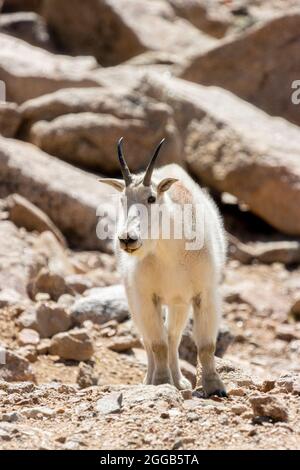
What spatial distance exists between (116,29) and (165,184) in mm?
17020

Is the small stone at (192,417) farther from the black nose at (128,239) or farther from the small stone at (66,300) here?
the small stone at (66,300)

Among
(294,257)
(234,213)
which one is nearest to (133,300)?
(294,257)

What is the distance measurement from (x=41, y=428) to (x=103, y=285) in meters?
6.44

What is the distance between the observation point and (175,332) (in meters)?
8.54

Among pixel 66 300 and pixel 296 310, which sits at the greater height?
pixel 66 300

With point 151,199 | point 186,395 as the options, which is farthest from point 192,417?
point 151,199

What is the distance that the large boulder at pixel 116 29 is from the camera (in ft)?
77.2

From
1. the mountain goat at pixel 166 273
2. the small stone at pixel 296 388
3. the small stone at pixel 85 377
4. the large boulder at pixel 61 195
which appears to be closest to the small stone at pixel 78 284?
the large boulder at pixel 61 195

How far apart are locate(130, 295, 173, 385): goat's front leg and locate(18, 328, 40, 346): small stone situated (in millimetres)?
2232

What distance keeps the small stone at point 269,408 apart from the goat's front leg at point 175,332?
2200 millimetres

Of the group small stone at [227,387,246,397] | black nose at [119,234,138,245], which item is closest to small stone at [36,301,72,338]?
small stone at [227,387,246,397]

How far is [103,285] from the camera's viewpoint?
12.4 metres

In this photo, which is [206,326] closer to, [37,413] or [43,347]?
[37,413]

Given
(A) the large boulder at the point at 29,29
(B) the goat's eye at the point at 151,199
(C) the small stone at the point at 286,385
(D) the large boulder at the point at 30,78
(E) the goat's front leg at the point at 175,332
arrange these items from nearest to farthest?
1. (C) the small stone at the point at 286,385
2. (B) the goat's eye at the point at 151,199
3. (E) the goat's front leg at the point at 175,332
4. (D) the large boulder at the point at 30,78
5. (A) the large boulder at the point at 29,29
